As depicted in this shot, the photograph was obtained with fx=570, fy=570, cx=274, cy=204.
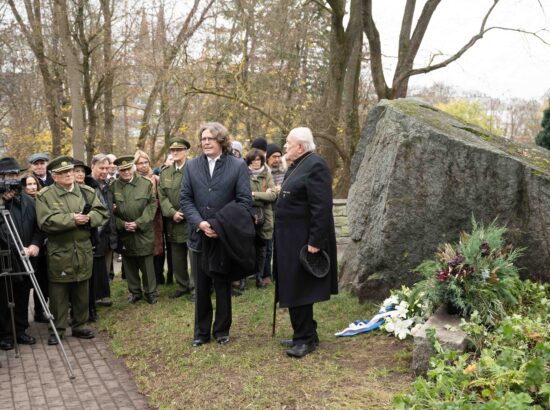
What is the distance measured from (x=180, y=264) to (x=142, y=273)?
512 millimetres

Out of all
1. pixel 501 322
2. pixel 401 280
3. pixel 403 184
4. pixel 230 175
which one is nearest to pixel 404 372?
pixel 501 322

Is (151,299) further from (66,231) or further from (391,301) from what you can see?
(391,301)

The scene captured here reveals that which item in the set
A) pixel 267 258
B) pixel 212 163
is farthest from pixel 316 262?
pixel 267 258

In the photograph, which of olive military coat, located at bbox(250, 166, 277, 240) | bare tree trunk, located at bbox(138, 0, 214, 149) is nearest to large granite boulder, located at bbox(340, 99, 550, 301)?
olive military coat, located at bbox(250, 166, 277, 240)

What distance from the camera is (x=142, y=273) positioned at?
299 inches

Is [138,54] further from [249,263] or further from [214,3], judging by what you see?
[249,263]

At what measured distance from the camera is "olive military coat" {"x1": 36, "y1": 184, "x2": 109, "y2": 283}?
5965mm

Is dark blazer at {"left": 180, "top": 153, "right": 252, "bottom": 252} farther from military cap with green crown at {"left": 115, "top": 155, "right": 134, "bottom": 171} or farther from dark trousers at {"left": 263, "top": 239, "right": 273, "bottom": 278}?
dark trousers at {"left": 263, "top": 239, "right": 273, "bottom": 278}

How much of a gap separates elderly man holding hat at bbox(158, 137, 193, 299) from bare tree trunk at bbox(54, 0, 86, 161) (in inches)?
373

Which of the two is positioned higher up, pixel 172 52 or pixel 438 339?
pixel 172 52

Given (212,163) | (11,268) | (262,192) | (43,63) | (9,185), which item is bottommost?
(11,268)

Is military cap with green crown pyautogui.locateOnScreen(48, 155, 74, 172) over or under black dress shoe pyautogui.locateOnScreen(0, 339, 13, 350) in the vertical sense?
over

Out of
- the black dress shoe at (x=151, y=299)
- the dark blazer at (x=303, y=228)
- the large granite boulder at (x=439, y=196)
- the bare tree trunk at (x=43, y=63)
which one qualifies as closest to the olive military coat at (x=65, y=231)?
the black dress shoe at (x=151, y=299)

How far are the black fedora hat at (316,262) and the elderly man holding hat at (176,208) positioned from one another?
2832 millimetres
